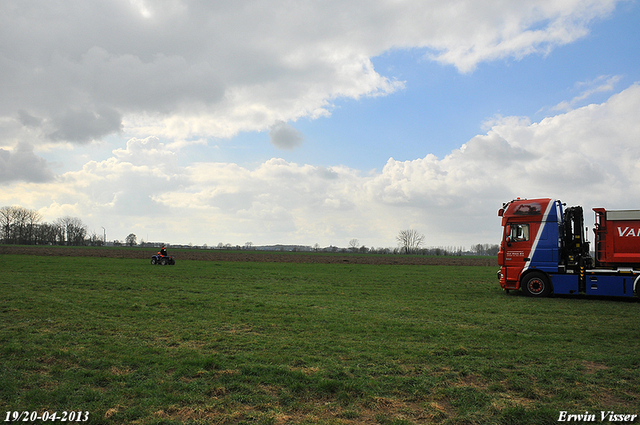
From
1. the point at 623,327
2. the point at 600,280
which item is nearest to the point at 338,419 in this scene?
the point at 623,327

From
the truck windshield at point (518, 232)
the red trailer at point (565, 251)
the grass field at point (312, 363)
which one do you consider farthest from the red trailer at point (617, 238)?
the grass field at point (312, 363)

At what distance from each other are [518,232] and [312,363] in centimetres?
1459

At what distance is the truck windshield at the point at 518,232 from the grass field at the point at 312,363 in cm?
473

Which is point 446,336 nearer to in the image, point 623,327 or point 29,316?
point 623,327

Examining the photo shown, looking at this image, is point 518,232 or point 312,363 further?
point 518,232

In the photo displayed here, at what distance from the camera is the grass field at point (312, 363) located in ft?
16.7

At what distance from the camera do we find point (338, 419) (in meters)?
4.77

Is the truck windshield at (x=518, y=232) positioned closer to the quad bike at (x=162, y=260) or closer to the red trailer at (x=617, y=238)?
the red trailer at (x=617, y=238)

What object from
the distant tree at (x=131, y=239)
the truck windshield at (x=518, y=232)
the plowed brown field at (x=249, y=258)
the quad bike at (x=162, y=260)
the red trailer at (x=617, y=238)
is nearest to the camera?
the red trailer at (x=617, y=238)

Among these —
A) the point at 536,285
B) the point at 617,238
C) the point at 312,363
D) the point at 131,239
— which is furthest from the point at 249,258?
the point at 131,239

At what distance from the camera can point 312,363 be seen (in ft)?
23.1

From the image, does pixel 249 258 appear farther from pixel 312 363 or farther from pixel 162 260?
pixel 312 363

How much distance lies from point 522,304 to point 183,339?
1293 cm

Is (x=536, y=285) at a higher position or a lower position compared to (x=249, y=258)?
higher
